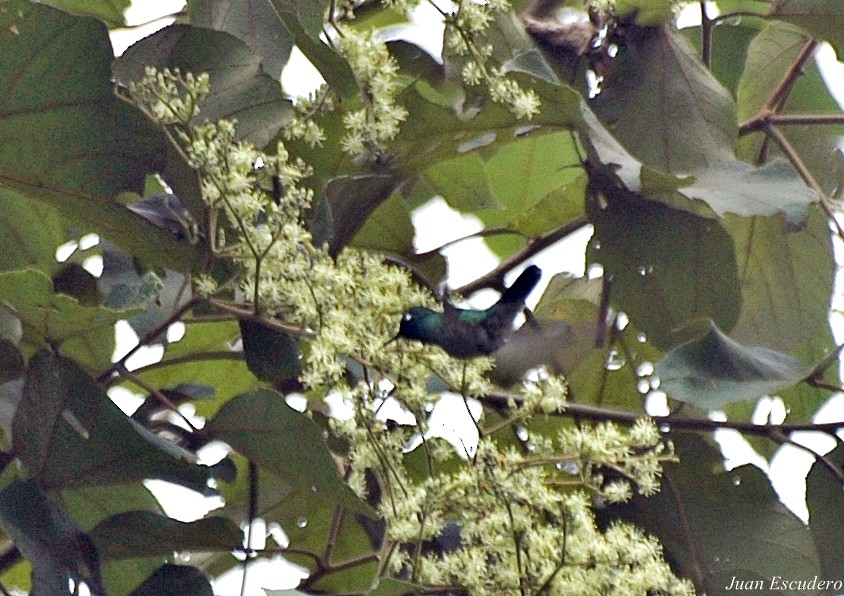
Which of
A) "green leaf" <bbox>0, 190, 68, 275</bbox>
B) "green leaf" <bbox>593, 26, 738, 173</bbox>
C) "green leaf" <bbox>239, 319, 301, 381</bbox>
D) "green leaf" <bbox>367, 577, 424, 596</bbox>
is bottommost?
"green leaf" <bbox>367, 577, 424, 596</bbox>

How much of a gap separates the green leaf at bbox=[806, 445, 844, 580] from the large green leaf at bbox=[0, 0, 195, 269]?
2.06 ft

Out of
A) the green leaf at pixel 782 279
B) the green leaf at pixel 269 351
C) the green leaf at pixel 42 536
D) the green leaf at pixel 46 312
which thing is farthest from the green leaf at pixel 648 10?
the green leaf at pixel 42 536

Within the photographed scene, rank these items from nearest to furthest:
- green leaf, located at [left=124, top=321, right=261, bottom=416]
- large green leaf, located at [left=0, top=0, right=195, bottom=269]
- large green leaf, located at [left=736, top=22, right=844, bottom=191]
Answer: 1. large green leaf, located at [left=0, top=0, right=195, bottom=269]
2. green leaf, located at [left=124, top=321, right=261, bottom=416]
3. large green leaf, located at [left=736, top=22, right=844, bottom=191]

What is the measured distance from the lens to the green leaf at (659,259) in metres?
1.22

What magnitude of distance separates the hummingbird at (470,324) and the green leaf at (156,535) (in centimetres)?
28

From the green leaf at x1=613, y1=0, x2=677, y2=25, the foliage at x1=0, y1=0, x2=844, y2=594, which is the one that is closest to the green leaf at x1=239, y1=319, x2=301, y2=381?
the foliage at x1=0, y1=0, x2=844, y2=594

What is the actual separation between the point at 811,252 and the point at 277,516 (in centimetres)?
64

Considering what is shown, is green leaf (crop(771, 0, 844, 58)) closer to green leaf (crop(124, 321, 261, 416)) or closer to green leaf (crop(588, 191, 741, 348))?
green leaf (crop(588, 191, 741, 348))

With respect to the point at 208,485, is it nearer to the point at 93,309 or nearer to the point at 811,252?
the point at 93,309

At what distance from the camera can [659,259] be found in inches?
48.3

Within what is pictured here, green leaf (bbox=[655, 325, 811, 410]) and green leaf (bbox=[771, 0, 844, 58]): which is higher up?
green leaf (bbox=[771, 0, 844, 58])

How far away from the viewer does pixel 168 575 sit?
3.69 ft

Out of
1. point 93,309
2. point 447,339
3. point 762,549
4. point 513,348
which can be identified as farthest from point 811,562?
point 93,309

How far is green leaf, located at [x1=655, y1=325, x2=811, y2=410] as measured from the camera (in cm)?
107
